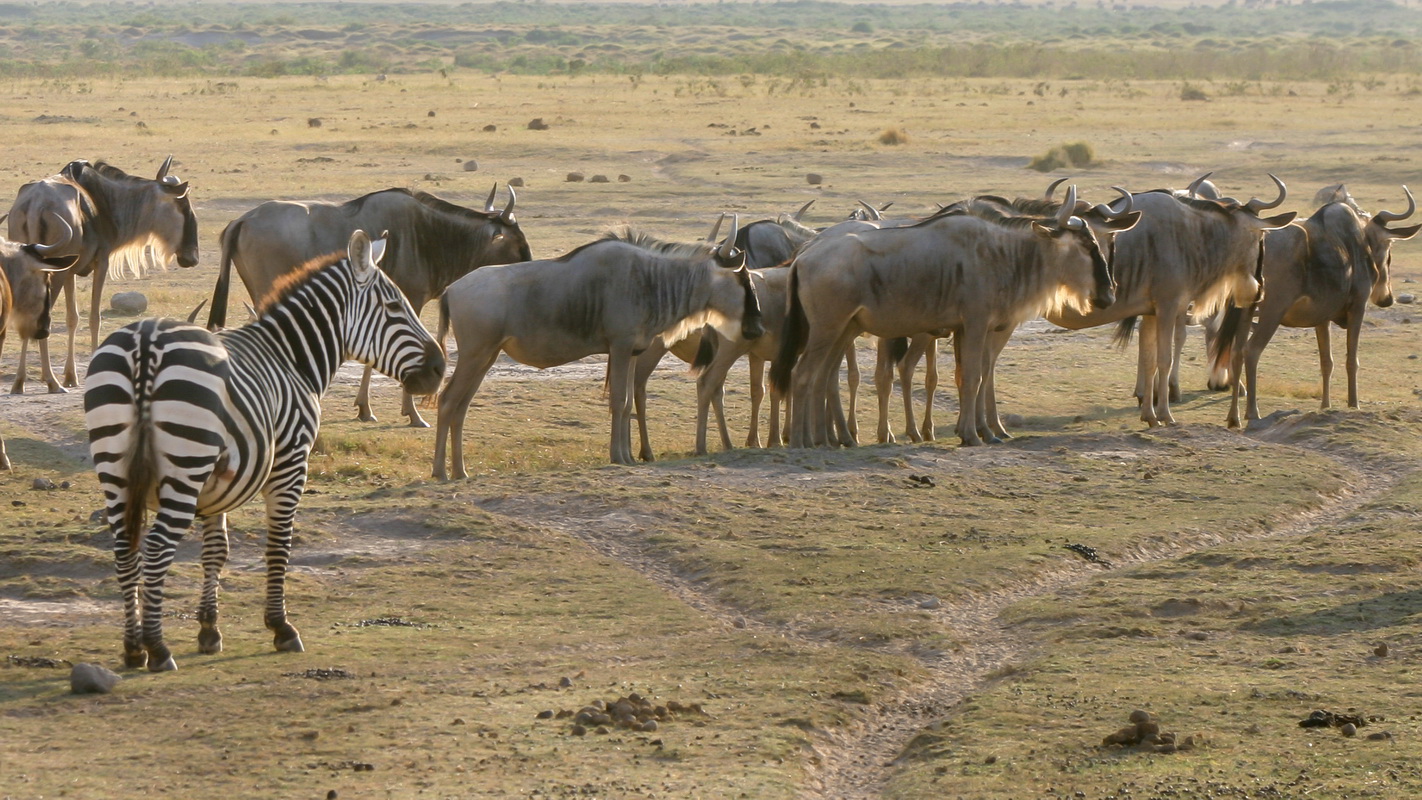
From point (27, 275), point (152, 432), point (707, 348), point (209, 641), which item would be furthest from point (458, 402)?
point (152, 432)

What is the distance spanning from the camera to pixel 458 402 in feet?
36.7

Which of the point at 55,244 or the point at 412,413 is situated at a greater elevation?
the point at 55,244

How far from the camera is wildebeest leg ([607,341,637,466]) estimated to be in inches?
454

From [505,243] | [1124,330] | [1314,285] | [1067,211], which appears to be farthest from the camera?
[1124,330]

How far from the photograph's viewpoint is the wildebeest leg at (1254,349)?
14.0m

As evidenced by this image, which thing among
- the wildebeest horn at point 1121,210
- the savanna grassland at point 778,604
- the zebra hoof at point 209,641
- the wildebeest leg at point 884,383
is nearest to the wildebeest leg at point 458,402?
the savanna grassland at point 778,604

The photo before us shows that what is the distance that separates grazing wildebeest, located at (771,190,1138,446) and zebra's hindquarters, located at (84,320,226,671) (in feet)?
21.4

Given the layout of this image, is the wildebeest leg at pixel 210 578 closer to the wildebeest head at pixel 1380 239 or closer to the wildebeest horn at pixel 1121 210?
the wildebeest horn at pixel 1121 210

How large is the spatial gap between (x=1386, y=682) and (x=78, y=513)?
6704mm

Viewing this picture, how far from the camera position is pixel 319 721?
605 cm

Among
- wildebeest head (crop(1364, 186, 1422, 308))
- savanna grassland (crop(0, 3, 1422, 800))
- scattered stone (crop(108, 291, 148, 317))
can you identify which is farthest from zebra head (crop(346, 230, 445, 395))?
scattered stone (crop(108, 291, 148, 317))

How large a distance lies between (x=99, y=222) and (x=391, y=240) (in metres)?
3.15

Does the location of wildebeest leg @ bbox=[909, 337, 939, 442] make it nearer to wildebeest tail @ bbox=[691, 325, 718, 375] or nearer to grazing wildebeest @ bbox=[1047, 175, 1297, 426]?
grazing wildebeest @ bbox=[1047, 175, 1297, 426]

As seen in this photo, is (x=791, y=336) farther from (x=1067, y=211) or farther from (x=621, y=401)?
(x=1067, y=211)
